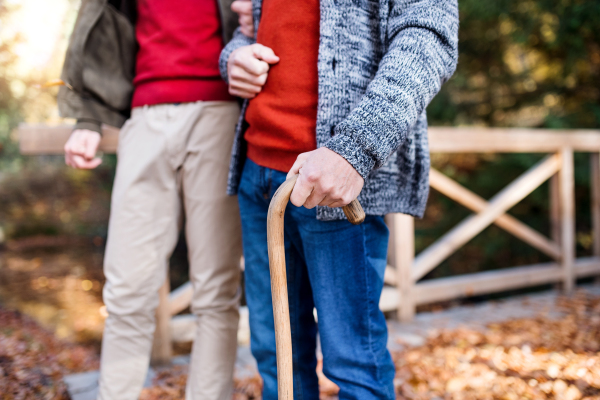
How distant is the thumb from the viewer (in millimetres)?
1034

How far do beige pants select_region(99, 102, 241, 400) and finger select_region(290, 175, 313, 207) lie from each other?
1.95 ft

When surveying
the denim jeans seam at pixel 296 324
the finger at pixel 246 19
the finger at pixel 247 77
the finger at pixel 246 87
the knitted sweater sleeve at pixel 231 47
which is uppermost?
the finger at pixel 246 19

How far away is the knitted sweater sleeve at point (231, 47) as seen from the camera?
3.93ft

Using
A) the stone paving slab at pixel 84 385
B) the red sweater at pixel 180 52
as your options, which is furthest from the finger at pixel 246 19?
the stone paving slab at pixel 84 385

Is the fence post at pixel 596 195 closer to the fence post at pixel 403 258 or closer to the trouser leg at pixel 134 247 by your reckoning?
the fence post at pixel 403 258

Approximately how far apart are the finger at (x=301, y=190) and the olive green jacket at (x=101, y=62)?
74 centimetres

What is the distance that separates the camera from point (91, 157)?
54.5 inches

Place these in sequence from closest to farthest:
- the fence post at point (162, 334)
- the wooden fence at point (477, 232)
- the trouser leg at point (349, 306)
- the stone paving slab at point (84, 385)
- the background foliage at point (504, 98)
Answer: the trouser leg at point (349, 306), the stone paving slab at point (84, 385), the fence post at point (162, 334), the wooden fence at point (477, 232), the background foliage at point (504, 98)

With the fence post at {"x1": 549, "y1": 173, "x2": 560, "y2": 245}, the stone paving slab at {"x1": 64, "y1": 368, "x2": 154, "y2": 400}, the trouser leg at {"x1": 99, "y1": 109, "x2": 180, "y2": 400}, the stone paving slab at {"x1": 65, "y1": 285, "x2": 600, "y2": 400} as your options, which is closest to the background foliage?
the fence post at {"x1": 549, "y1": 173, "x2": 560, "y2": 245}

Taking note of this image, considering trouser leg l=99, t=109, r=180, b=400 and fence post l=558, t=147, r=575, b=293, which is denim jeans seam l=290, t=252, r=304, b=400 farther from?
fence post l=558, t=147, r=575, b=293

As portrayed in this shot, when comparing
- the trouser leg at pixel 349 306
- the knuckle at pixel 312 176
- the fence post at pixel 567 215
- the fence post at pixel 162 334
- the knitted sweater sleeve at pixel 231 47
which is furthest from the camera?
the fence post at pixel 567 215

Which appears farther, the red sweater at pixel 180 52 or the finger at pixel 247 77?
the red sweater at pixel 180 52

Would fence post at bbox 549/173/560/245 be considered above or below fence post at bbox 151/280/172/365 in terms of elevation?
above

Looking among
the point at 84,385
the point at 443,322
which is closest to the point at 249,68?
the point at 84,385
